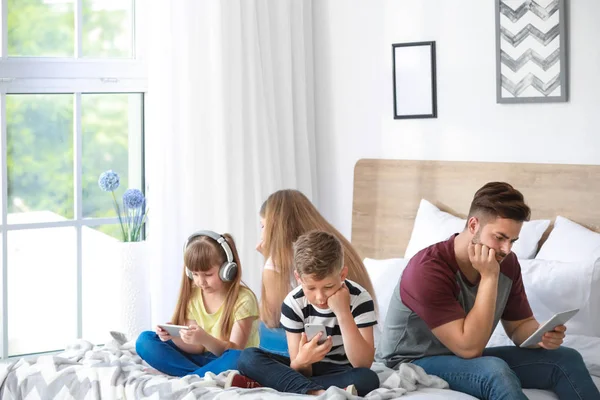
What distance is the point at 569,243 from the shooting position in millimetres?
3303

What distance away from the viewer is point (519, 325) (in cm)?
287

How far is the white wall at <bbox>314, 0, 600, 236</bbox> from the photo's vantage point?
11.4 ft

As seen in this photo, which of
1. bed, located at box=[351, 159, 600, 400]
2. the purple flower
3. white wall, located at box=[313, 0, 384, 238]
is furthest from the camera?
white wall, located at box=[313, 0, 384, 238]

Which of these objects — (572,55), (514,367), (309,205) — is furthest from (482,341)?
(572,55)

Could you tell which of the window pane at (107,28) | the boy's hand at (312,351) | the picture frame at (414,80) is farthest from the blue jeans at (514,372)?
the window pane at (107,28)

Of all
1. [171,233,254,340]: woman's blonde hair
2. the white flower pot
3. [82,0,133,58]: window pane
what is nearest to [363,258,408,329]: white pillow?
[171,233,254,340]: woman's blonde hair

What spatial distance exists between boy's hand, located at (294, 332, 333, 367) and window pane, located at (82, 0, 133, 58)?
80.1 inches

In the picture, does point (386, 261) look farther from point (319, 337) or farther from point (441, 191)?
point (319, 337)

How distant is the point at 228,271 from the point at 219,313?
0.56 ft

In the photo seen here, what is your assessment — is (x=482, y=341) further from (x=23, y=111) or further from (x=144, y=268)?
(x=23, y=111)

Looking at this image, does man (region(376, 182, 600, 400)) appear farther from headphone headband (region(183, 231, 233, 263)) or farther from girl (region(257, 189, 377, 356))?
headphone headband (region(183, 231, 233, 263))

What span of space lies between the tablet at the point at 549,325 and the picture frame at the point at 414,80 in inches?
58.7

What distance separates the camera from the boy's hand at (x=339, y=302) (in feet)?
8.61

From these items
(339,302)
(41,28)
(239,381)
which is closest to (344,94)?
(41,28)
